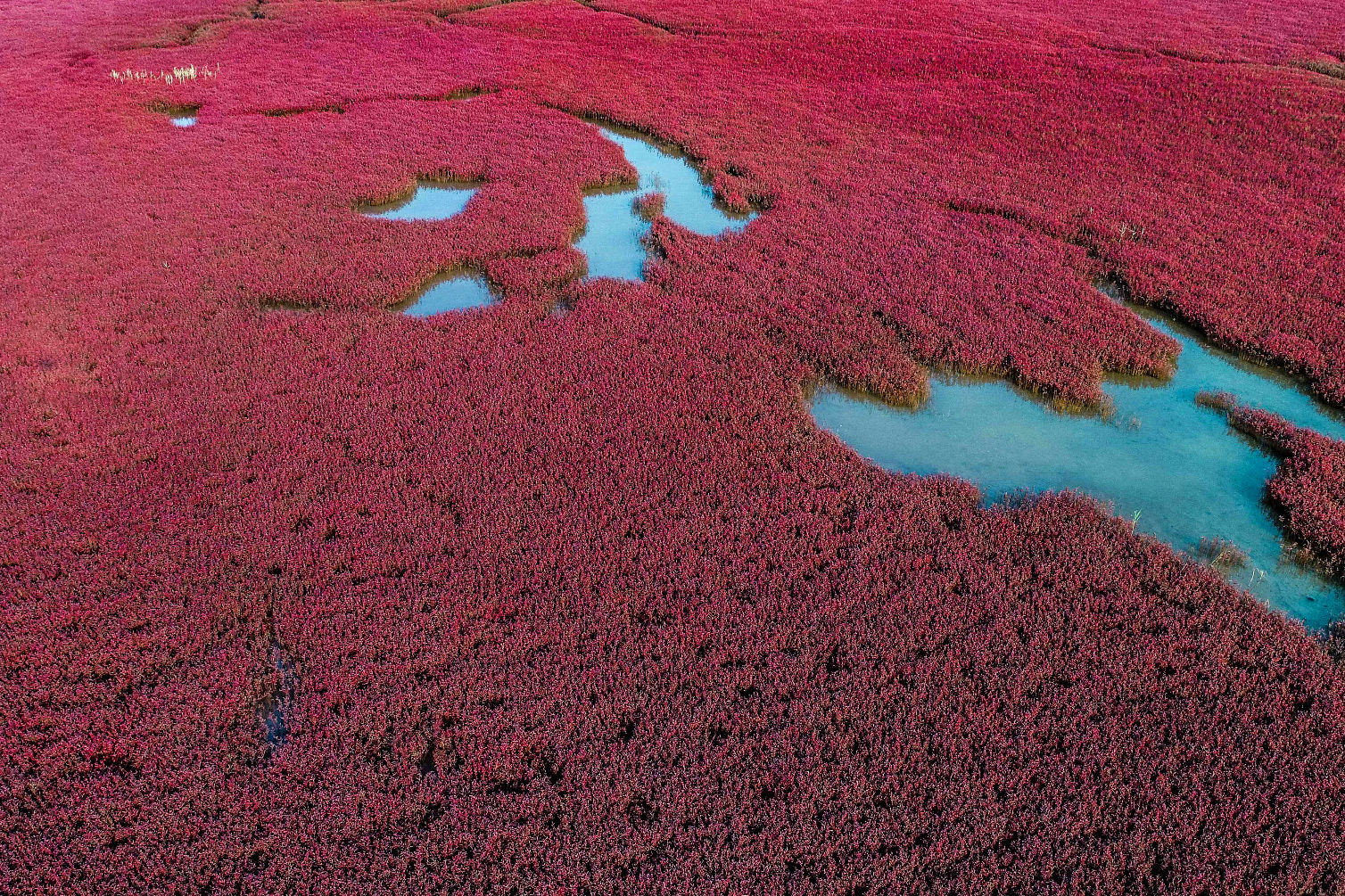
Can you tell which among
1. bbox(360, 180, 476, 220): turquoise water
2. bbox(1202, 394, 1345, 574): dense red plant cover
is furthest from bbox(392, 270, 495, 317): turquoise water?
bbox(1202, 394, 1345, 574): dense red plant cover

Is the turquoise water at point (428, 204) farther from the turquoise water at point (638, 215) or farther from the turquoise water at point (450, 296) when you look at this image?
the turquoise water at point (450, 296)

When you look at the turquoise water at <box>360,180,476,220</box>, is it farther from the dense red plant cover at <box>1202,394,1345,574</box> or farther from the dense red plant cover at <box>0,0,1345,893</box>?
the dense red plant cover at <box>1202,394,1345,574</box>

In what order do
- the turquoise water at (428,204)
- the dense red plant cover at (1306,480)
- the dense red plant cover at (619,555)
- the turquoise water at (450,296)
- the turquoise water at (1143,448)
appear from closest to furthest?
the dense red plant cover at (619,555), the dense red plant cover at (1306,480), the turquoise water at (1143,448), the turquoise water at (450,296), the turquoise water at (428,204)

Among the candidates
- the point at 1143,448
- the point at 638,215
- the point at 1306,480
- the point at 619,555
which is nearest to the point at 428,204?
the point at 638,215

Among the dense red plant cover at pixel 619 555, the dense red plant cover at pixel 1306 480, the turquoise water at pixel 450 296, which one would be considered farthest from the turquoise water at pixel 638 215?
the dense red plant cover at pixel 1306 480

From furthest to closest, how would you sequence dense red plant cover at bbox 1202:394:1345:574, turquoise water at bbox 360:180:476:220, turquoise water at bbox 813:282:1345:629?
turquoise water at bbox 360:180:476:220 < turquoise water at bbox 813:282:1345:629 < dense red plant cover at bbox 1202:394:1345:574

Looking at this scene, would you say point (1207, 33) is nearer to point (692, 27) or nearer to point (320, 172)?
point (692, 27)

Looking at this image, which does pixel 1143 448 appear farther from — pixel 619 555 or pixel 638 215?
pixel 638 215
